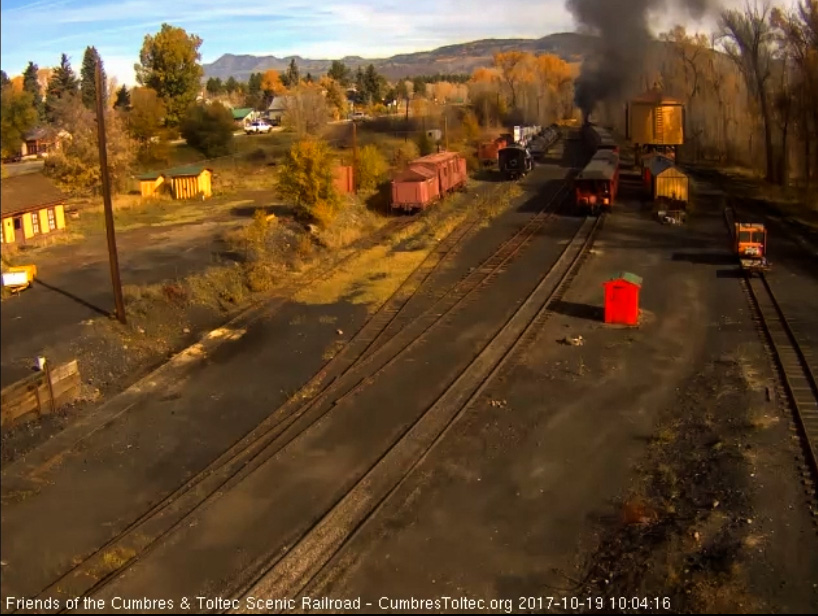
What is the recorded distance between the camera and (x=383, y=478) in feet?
34.5

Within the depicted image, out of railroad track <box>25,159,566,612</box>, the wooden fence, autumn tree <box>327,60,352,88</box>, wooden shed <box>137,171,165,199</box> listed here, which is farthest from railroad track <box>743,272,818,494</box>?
autumn tree <box>327,60,352,88</box>

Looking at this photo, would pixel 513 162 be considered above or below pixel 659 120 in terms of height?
below

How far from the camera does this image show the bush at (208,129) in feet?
176

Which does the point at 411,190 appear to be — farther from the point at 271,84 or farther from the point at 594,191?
the point at 271,84

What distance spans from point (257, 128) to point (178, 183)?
43.8 metres

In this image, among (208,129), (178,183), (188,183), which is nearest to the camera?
(178,183)

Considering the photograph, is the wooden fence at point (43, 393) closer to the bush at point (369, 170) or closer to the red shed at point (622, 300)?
the red shed at point (622, 300)

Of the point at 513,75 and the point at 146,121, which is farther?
the point at 513,75

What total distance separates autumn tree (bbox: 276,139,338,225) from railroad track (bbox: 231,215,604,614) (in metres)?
11.6

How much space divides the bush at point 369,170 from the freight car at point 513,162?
908 cm

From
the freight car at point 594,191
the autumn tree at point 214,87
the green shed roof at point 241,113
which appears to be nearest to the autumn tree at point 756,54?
the freight car at point 594,191

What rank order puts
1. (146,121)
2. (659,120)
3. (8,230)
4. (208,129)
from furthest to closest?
(208,129) < (146,121) < (659,120) < (8,230)

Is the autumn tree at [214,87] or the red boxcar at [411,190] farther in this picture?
the autumn tree at [214,87]
